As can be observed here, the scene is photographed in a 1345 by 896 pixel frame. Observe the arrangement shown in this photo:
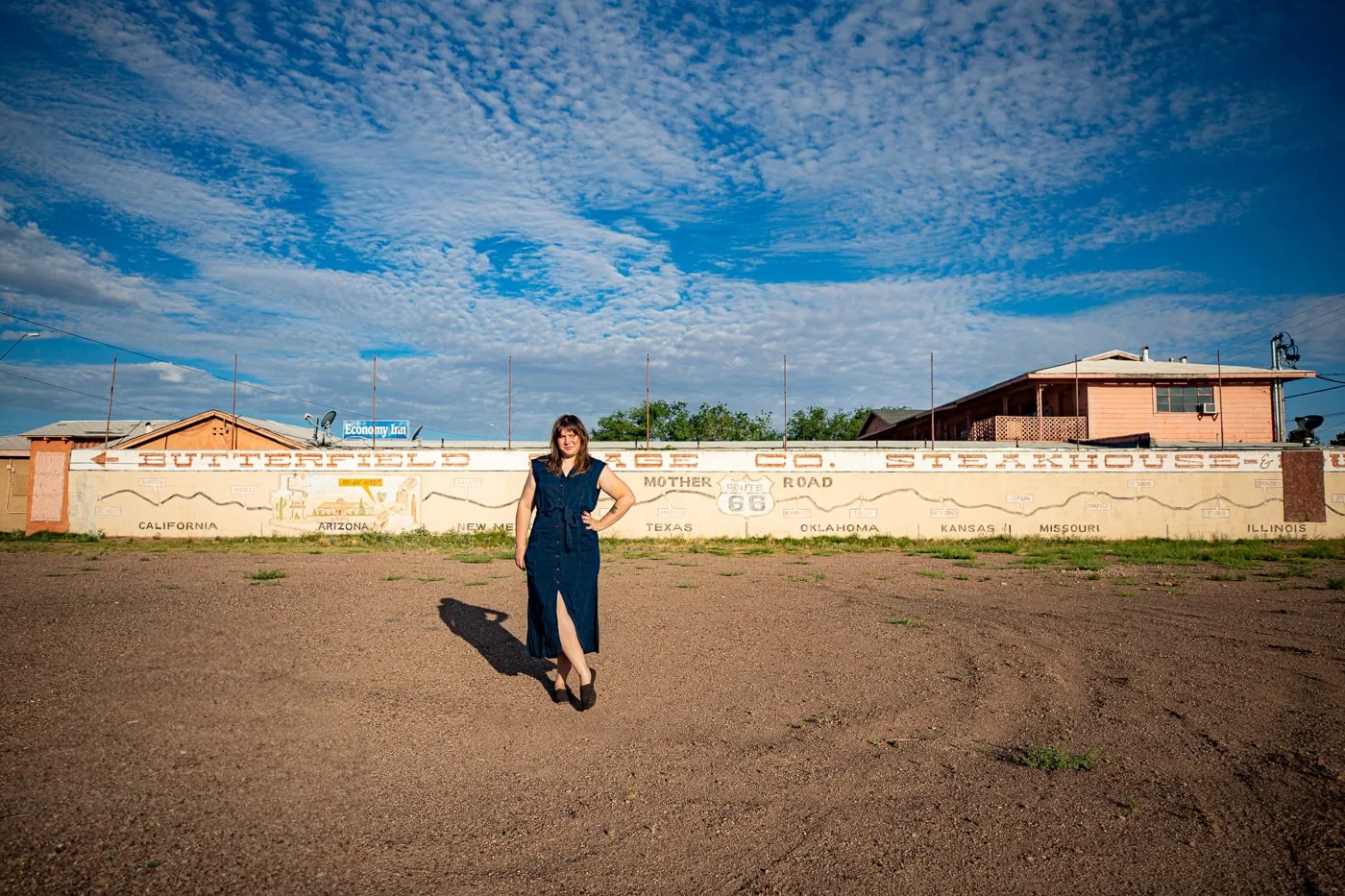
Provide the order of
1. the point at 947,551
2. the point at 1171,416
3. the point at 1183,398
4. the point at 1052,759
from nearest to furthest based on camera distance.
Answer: the point at 1052,759, the point at 947,551, the point at 1171,416, the point at 1183,398

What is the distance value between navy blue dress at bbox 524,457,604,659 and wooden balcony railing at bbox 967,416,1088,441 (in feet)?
90.2

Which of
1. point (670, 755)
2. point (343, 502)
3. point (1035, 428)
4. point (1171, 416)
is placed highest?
point (1171, 416)

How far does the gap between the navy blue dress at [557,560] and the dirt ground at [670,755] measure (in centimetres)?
52

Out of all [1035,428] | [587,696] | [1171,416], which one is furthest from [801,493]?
[1171,416]

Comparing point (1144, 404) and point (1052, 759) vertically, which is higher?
point (1144, 404)

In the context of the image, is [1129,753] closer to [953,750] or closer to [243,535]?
[953,750]

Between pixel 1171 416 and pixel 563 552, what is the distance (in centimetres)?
3284

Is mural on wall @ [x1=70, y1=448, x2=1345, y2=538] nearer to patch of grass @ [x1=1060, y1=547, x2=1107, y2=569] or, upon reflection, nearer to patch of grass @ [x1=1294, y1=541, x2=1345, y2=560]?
patch of grass @ [x1=1294, y1=541, x2=1345, y2=560]

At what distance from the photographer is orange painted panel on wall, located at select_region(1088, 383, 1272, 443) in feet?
98.8

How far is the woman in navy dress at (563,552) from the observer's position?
4.73 metres

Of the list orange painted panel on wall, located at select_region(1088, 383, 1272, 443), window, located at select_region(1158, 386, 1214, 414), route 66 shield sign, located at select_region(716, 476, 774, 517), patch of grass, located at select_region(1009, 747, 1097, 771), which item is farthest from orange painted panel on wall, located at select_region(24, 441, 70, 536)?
window, located at select_region(1158, 386, 1214, 414)

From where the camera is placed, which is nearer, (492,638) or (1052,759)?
(1052,759)

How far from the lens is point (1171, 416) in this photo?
30.6 metres

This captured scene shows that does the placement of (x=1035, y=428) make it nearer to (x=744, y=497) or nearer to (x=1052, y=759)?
(x=744, y=497)
